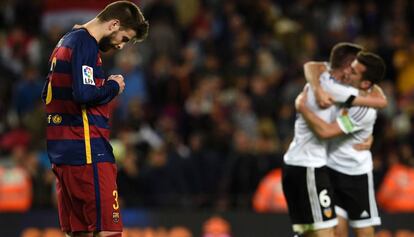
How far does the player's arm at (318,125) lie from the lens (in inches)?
360

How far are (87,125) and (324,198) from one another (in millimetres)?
2602

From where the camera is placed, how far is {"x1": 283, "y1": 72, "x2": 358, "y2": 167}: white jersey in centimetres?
923

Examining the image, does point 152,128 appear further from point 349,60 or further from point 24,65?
point 349,60

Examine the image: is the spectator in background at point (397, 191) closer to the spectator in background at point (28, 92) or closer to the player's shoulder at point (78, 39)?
the spectator in background at point (28, 92)

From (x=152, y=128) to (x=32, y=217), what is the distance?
308 cm

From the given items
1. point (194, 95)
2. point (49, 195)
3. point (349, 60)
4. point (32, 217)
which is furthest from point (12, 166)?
point (349, 60)

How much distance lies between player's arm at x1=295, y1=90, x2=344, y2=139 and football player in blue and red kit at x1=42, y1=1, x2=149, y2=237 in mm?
2074

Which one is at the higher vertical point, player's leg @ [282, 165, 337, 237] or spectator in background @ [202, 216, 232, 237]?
player's leg @ [282, 165, 337, 237]

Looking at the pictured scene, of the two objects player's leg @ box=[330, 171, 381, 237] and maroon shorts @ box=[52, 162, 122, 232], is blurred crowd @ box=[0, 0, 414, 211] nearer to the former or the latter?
player's leg @ box=[330, 171, 381, 237]

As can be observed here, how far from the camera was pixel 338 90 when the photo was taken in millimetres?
9227

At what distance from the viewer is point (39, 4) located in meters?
18.1

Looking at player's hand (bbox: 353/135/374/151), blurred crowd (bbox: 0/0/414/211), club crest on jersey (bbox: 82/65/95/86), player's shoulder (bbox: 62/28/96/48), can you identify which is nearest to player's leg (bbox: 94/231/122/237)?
club crest on jersey (bbox: 82/65/95/86)

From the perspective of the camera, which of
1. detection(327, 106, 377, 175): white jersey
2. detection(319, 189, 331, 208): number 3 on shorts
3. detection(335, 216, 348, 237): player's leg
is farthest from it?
detection(335, 216, 348, 237): player's leg

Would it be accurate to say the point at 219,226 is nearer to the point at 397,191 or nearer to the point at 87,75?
the point at 397,191
